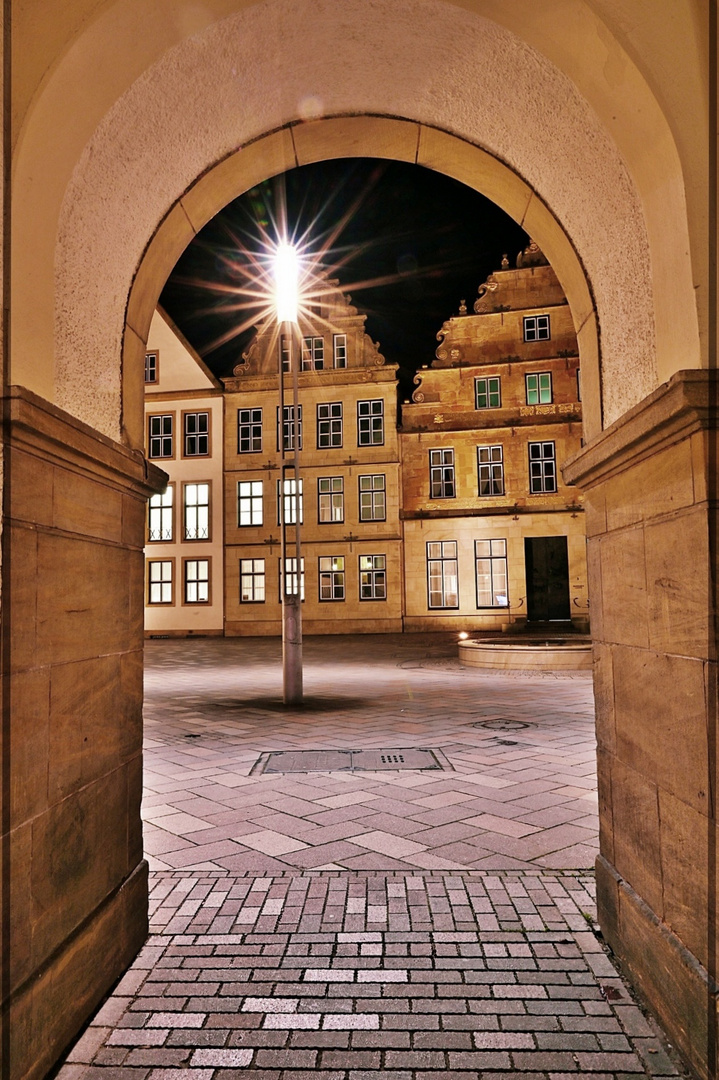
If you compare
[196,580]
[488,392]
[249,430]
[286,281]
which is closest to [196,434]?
[249,430]

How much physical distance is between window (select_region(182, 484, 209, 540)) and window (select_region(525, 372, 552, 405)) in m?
13.0

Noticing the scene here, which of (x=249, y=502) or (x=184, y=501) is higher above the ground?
(x=184, y=501)

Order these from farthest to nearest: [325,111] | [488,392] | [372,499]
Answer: [372,499]
[488,392]
[325,111]

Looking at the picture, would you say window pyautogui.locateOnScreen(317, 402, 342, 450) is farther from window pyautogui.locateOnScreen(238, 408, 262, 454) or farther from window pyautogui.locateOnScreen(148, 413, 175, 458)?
window pyautogui.locateOnScreen(148, 413, 175, 458)

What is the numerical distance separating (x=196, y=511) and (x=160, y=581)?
3146 millimetres

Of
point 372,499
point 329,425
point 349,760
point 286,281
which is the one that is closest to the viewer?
point 349,760

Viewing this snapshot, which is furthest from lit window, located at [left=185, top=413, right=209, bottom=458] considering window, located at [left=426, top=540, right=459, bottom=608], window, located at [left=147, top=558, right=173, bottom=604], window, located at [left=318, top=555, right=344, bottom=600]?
window, located at [left=426, top=540, right=459, bottom=608]

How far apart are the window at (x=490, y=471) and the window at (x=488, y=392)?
1654 mm

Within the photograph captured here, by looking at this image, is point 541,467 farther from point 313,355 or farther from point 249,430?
point 249,430

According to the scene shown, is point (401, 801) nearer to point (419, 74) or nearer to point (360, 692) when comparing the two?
point (419, 74)

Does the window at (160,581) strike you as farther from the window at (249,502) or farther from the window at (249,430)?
the window at (249,430)

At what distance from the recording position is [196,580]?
95.9 ft

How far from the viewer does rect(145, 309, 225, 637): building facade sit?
29.0 meters

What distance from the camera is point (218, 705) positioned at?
10.4 m
